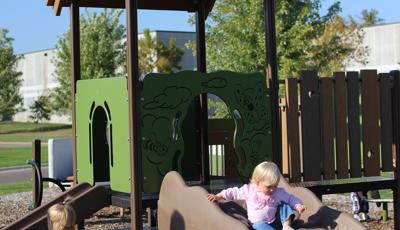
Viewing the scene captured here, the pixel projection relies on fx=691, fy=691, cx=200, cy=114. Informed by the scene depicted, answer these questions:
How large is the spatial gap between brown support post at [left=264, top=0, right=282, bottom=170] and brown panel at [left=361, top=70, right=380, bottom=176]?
135 cm

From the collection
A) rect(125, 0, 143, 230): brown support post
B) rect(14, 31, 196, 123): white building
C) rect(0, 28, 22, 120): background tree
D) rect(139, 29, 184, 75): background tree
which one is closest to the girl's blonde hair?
rect(125, 0, 143, 230): brown support post

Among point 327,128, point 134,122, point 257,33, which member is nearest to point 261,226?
point 134,122

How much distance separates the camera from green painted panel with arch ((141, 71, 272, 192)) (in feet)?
23.0

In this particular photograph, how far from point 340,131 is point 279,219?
2.98 m

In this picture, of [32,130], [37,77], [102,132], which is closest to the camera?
[102,132]

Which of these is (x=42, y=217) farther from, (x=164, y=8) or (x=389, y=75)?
(x=389, y=75)

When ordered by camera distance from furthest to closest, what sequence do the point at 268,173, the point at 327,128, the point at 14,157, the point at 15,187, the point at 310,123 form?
the point at 14,157 < the point at 15,187 < the point at 327,128 < the point at 310,123 < the point at 268,173

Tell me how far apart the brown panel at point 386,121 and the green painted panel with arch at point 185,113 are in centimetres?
167

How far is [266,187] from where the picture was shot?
5.23 meters

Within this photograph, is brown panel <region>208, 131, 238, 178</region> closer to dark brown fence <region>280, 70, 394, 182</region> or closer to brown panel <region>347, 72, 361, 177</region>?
dark brown fence <region>280, 70, 394, 182</region>

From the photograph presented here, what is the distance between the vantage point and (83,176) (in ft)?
27.0

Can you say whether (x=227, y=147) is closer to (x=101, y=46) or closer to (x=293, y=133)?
(x=293, y=133)

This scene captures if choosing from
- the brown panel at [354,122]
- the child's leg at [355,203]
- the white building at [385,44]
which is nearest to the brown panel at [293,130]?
the brown panel at [354,122]

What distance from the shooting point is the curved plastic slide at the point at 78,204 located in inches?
276
